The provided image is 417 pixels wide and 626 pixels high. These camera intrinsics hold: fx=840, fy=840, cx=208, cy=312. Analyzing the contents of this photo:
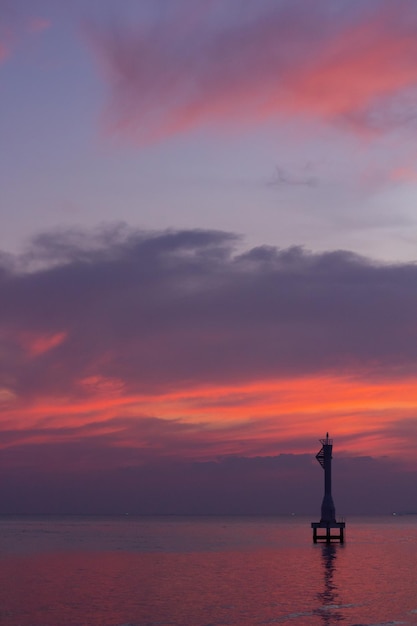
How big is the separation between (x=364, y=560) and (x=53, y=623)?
2781 inches

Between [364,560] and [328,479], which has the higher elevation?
[328,479]

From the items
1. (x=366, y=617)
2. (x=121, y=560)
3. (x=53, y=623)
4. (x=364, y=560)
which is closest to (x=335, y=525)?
(x=364, y=560)

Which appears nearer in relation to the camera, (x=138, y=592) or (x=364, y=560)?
(x=138, y=592)

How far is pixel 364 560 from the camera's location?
11375 cm

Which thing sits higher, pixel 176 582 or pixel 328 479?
pixel 328 479

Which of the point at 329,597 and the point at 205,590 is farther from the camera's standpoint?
the point at 205,590

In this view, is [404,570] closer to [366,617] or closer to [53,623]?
[366,617]

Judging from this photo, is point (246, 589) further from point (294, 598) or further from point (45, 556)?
point (45, 556)

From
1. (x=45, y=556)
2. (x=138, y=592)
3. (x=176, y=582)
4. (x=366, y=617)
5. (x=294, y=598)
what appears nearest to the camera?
(x=366, y=617)

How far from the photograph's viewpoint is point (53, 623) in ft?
170

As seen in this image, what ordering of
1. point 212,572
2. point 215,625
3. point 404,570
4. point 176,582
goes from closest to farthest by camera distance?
point 215,625, point 176,582, point 212,572, point 404,570

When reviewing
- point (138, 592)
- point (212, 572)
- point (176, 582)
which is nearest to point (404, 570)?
point (212, 572)

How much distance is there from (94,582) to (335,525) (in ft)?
159

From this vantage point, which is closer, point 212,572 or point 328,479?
point 212,572
